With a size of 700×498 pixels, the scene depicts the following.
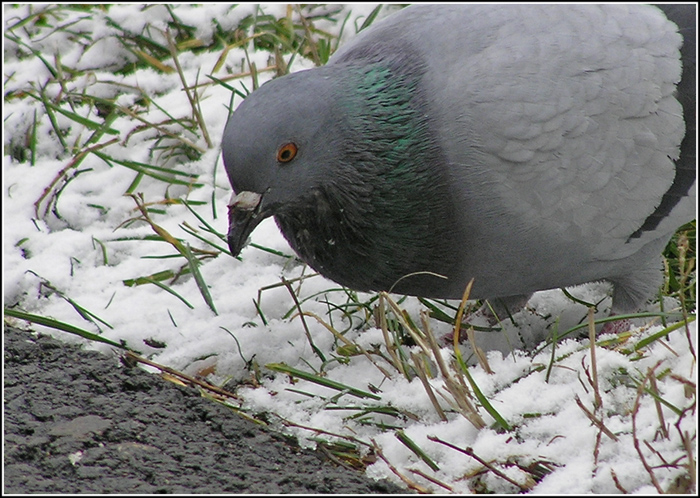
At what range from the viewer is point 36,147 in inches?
201

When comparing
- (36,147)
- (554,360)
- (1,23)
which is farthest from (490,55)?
(1,23)

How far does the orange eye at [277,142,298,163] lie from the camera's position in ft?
10.2

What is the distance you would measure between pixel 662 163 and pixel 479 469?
5.49ft

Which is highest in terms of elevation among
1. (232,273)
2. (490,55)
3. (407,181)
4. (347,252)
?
(490,55)

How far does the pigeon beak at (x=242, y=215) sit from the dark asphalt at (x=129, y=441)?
62cm

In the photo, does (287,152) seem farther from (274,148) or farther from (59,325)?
(59,325)

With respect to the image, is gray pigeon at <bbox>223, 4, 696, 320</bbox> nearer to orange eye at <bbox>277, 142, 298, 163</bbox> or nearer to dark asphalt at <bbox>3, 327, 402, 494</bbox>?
orange eye at <bbox>277, 142, 298, 163</bbox>

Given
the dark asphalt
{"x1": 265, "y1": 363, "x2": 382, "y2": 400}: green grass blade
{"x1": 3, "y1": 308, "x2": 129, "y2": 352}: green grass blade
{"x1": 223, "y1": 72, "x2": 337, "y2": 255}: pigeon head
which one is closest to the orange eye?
{"x1": 223, "y1": 72, "x2": 337, "y2": 255}: pigeon head

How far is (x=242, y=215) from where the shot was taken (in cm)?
316

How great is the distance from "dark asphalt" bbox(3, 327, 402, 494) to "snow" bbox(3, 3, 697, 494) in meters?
0.18

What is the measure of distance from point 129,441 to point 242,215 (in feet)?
2.89

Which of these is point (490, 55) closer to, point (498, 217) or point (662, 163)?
point (498, 217)

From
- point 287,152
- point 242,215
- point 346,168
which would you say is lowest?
point 242,215

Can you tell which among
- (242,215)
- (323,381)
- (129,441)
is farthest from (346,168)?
(129,441)
